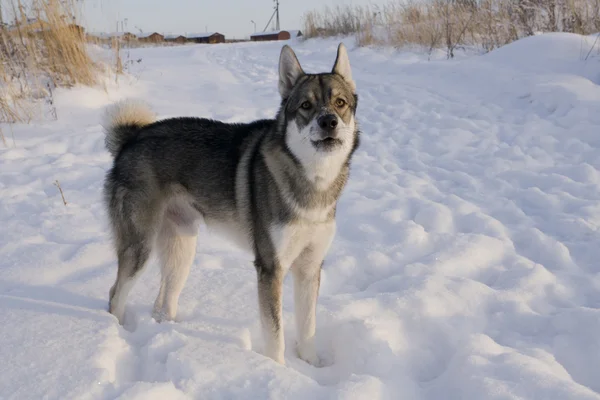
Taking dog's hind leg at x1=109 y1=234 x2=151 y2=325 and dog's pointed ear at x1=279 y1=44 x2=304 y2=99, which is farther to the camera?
dog's pointed ear at x1=279 y1=44 x2=304 y2=99

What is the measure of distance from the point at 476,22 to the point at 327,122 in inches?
338

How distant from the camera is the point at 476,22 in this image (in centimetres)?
966

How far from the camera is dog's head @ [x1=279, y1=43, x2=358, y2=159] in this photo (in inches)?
92.8

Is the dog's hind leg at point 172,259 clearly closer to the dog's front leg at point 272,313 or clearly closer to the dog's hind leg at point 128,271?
the dog's hind leg at point 128,271

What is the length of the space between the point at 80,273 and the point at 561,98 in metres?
5.24

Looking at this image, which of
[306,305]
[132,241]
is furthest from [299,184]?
[132,241]

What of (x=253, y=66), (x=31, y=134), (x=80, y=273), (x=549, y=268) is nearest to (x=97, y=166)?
(x=31, y=134)

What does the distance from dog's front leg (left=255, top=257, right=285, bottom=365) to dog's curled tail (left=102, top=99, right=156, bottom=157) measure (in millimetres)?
1168

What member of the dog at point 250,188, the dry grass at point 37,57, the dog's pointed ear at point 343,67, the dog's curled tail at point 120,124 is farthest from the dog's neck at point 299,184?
the dry grass at point 37,57

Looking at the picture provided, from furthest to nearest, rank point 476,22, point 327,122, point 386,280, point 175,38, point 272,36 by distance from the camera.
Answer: point 272,36 → point 175,38 → point 476,22 → point 386,280 → point 327,122

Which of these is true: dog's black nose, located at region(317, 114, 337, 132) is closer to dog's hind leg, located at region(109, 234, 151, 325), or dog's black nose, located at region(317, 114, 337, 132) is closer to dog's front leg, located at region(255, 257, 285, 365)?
dog's front leg, located at region(255, 257, 285, 365)

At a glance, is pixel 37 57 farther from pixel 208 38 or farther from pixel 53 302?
pixel 208 38

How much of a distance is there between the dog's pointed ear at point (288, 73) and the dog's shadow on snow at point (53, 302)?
1478mm

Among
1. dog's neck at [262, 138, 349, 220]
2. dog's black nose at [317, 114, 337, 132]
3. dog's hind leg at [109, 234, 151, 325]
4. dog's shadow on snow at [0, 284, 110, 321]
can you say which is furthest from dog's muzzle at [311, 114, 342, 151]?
dog's shadow on snow at [0, 284, 110, 321]
